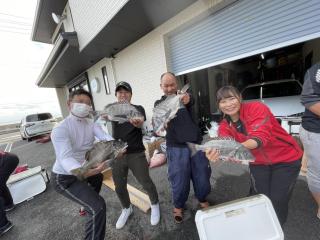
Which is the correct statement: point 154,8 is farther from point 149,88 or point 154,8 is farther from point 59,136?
point 59,136

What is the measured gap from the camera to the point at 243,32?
3461mm

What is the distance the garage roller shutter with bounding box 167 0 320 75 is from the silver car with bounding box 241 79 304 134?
1597 mm

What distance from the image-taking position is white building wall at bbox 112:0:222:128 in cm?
413

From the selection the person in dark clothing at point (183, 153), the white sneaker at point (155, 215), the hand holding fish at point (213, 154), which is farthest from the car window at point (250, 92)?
the hand holding fish at point (213, 154)

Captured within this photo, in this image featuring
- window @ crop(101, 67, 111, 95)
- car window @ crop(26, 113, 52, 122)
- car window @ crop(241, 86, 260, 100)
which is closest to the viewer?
car window @ crop(241, 86, 260, 100)

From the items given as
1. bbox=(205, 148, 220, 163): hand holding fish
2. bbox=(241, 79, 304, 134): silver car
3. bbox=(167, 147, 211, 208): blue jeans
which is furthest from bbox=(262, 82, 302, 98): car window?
bbox=(205, 148, 220, 163): hand holding fish

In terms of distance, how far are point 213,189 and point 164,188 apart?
0.95 m

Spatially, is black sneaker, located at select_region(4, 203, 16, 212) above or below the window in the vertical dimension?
below

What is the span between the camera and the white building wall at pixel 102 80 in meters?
7.51

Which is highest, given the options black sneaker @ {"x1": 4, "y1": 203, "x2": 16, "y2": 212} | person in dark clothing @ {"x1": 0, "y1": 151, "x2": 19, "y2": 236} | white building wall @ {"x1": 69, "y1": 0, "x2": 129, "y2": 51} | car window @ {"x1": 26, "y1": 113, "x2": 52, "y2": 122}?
white building wall @ {"x1": 69, "y1": 0, "x2": 129, "y2": 51}

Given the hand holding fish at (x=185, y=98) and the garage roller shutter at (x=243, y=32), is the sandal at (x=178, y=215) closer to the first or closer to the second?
the hand holding fish at (x=185, y=98)

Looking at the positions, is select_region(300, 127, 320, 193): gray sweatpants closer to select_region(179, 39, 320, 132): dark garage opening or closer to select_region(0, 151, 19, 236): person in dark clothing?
select_region(179, 39, 320, 132): dark garage opening

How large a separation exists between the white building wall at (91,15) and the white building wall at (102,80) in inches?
61.4

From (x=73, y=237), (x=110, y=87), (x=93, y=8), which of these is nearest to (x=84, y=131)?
(x=73, y=237)
